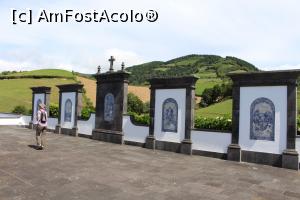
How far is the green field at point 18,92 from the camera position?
43750 millimetres

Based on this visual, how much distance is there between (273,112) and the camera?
1178 centimetres

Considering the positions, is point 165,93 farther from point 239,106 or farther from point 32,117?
point 32,117

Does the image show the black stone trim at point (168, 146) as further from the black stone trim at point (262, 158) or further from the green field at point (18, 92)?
the green field at point (18, 92)

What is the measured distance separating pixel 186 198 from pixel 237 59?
134925 millimetres

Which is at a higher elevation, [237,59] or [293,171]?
[237,59]

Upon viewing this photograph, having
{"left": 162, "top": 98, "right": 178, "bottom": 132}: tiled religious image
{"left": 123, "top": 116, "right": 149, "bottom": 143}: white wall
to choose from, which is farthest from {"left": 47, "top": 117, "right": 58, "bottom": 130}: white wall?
{"left": 162, "top": 98, "right": 178, "bottom": 132}: tiled religious image

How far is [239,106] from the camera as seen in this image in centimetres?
1261

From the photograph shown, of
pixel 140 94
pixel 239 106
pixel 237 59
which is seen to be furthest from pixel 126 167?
pixel 237 59

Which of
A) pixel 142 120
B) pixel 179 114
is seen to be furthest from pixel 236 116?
pixel 142 120

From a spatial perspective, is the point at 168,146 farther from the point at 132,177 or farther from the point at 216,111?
the point at 216,111

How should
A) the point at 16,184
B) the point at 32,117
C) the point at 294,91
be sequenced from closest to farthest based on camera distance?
the point at 16,184
the point at 294,91
the point at 32,117

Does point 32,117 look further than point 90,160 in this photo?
Yes

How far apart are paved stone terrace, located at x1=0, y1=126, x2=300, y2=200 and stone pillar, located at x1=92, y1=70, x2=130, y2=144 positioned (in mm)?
3414

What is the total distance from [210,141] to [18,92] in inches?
1735
